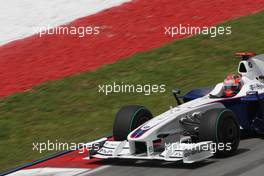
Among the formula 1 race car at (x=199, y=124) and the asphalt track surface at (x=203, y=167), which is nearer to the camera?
the asphalt track surface at (x=203, y=167)

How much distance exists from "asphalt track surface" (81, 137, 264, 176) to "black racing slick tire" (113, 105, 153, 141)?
479 millimetres

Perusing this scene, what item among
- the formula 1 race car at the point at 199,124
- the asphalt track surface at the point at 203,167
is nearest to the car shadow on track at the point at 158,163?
the asphalt track surface at the point at 203,167

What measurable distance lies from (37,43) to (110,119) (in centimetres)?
780

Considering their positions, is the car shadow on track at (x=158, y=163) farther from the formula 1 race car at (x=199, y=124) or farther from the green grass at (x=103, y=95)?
the green grass at (x=103, y=95)

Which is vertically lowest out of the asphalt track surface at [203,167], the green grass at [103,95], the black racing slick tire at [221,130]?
the asphalt track surface at [203,167]

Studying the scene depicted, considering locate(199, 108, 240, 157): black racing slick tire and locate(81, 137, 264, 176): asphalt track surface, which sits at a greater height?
locate(199, 108, 240, 157): black racing slick tire

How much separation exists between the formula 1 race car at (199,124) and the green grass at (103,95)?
234 cm

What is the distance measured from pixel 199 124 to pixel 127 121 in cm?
139

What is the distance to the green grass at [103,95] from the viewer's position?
1473 centimetres

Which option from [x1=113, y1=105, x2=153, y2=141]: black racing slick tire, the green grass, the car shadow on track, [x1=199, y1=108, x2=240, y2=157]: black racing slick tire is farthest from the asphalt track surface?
the green grass

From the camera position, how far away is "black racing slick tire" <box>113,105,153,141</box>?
12.1 metres

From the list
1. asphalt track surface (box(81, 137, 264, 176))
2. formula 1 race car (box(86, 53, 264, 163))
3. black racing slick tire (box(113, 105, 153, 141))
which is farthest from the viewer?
black racing slick tire (box(113, 105, 153, 141))

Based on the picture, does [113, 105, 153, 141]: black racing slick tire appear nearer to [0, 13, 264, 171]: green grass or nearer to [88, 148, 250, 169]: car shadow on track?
[88, 148, 250, 169]: car shadow on track

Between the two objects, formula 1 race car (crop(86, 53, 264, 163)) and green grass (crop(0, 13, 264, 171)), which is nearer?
formula 1 race car (crop(86, 53, 264, 163))
